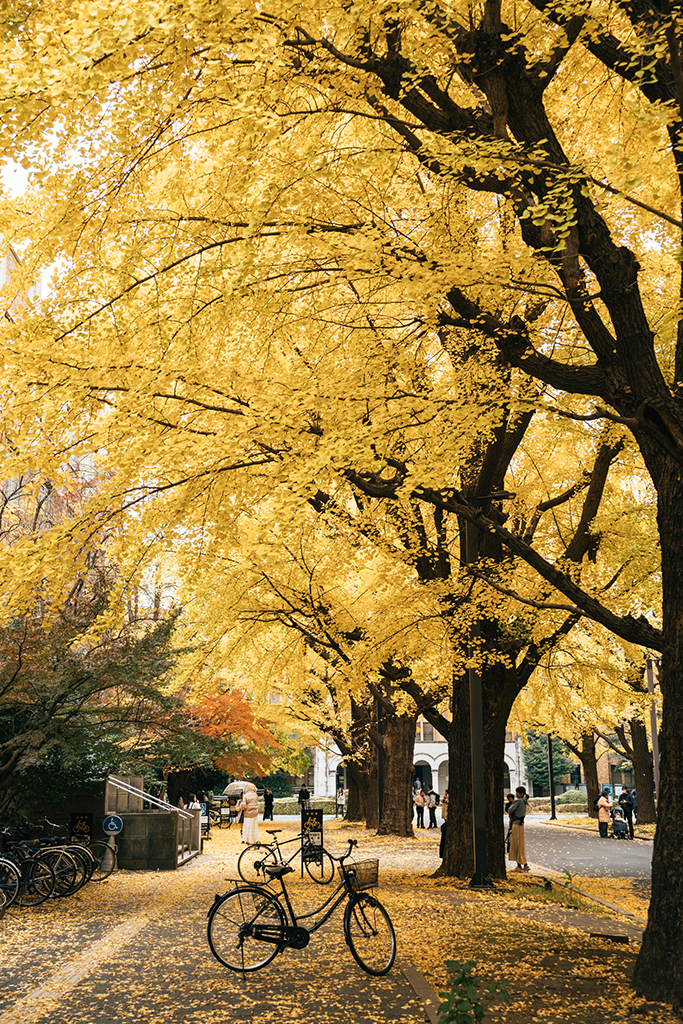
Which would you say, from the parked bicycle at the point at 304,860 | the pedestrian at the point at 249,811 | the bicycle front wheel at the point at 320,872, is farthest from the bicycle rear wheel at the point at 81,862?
the pedestrian at the point at 249,811

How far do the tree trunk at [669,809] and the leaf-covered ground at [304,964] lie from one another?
270 mm

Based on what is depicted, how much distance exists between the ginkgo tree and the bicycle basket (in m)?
2.65

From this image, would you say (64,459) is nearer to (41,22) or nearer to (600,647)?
(41,22)

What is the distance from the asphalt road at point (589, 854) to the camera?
1995 cm

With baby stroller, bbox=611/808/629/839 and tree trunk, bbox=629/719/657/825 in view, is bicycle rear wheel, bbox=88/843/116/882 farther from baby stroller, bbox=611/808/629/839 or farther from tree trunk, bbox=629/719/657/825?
tree trunk, bbox=629/719/657/825

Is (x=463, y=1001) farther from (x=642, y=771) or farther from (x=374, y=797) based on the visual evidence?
(x=642, y=771)

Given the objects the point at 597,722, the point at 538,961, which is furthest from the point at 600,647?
the point at 538,961

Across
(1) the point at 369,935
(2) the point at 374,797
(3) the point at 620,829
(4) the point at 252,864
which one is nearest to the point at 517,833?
(4) the point at 252,864

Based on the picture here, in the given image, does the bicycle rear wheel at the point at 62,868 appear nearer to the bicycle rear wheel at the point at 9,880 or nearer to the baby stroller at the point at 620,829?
the bicycle rear wheel at the point at 9,880

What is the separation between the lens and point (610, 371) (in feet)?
25.5

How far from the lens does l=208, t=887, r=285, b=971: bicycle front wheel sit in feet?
27.7

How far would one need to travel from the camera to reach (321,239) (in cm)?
893

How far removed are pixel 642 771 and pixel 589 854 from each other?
1248 centimetres

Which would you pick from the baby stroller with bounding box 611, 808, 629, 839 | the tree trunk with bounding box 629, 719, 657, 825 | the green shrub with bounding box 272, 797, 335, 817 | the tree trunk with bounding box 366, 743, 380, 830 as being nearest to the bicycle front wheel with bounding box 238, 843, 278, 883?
the tree trunk with bounding box 366, 743, 380, 830
